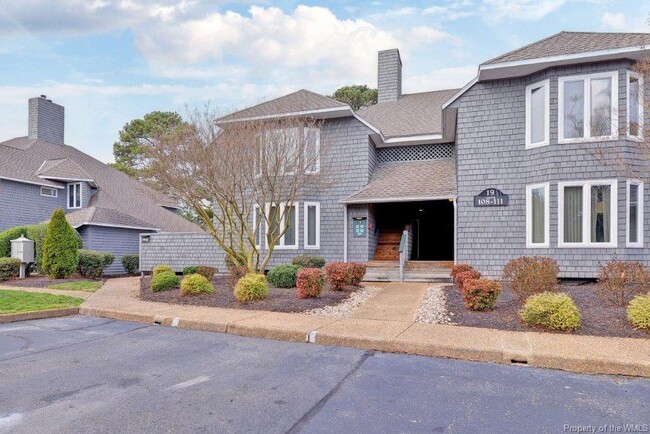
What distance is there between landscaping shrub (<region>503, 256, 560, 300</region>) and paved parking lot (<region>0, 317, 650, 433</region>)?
3.68m

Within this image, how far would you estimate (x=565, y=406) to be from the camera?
394 cm

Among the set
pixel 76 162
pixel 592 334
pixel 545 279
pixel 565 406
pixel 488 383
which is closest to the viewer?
pixel 565 406

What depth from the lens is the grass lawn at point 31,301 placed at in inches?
346

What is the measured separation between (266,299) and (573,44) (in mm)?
10718

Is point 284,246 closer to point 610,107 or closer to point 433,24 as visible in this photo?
point 433,24

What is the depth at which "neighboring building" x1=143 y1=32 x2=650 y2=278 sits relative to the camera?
11250mm

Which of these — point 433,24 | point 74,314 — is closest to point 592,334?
point 74,314

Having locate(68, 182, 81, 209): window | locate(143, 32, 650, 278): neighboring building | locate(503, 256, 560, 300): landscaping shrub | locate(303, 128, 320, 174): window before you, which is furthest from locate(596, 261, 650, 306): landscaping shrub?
locate(68, 182, 81, 209): window

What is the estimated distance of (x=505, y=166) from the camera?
12812 millimetres

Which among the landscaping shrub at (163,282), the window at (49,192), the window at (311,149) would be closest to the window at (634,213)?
the window at (311,149)

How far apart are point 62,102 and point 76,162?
4.49 metres

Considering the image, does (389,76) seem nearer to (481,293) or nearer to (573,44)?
(573,44)

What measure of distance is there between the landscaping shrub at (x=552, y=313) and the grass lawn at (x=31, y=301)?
355 inches

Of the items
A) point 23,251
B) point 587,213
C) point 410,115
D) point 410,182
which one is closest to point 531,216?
point 587,213
